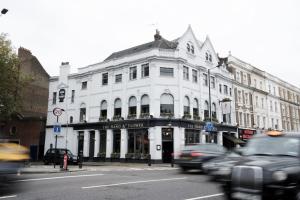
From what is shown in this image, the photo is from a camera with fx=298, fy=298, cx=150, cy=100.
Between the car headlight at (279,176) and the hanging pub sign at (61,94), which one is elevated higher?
the hanging pub sign at (61,94)

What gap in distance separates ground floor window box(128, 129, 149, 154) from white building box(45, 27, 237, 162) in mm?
105

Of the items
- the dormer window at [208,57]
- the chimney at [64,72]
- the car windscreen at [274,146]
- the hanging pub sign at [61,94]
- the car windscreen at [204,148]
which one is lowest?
Result: the car windscreen at [204,148]

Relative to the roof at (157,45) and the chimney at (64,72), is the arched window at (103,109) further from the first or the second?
the chimney at (64,72)

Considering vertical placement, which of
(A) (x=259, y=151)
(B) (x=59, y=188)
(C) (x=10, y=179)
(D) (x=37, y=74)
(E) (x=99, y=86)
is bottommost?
(B) (x=59, y=188)

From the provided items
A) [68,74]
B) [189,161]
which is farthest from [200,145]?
[68,74]

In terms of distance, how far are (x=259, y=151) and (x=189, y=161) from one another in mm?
8992

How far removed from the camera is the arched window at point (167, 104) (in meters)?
31.5

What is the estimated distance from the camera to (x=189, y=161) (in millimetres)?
→ 15625

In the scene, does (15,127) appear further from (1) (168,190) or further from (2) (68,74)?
(1) (168,190)

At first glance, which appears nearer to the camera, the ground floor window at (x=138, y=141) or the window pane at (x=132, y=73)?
the ground floor window at (x=138, y=141)

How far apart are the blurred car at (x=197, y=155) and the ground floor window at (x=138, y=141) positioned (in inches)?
594

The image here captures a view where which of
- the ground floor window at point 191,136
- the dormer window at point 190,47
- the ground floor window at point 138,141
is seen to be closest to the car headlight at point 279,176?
the ground floor window at point 138,141

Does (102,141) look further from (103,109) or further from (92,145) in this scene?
(103,109)

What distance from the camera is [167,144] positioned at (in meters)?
31.2
